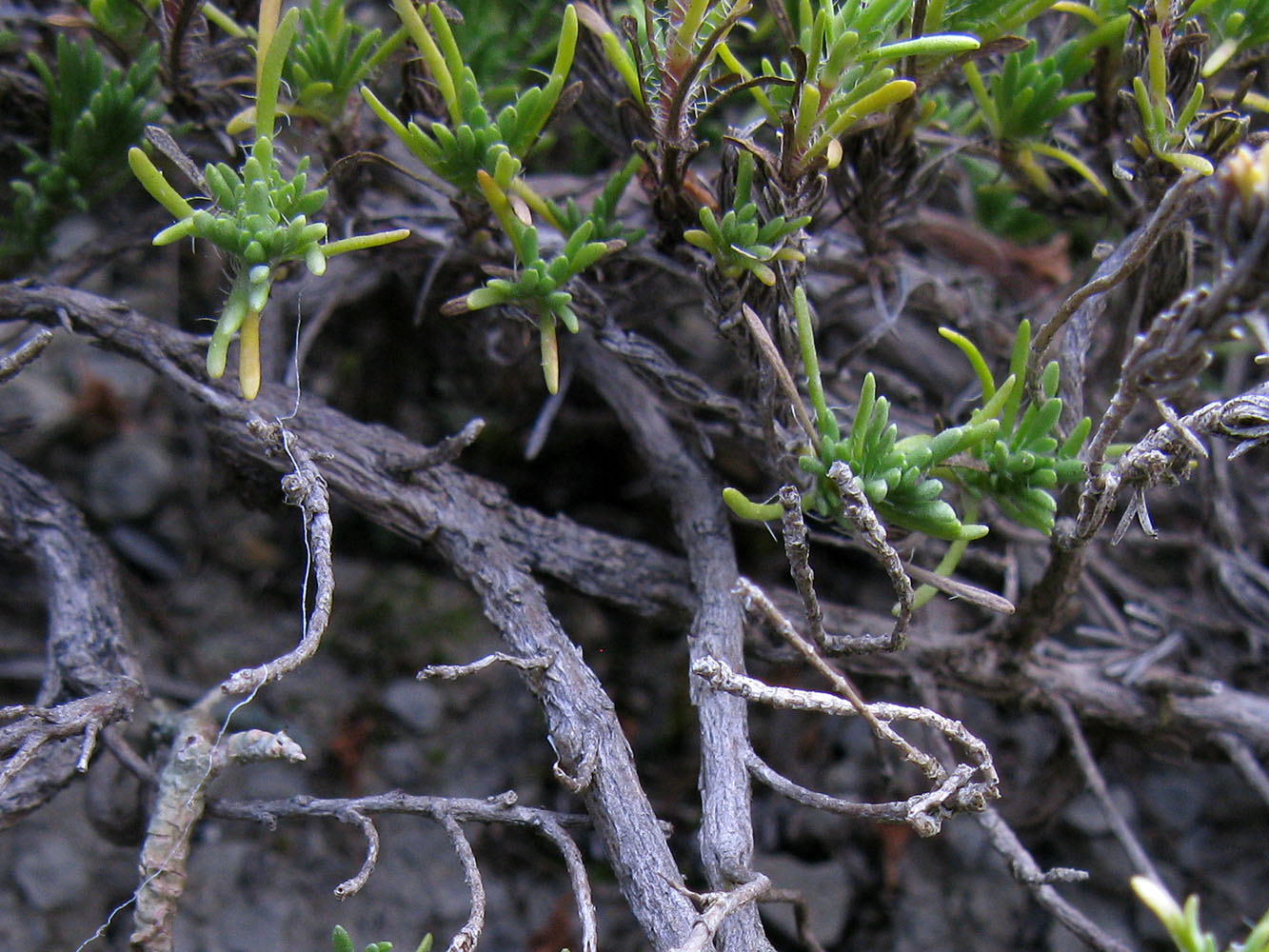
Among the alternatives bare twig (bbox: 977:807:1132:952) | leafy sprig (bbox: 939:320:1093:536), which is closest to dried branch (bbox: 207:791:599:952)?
bare twig (bbox: 977:807:1132:952)

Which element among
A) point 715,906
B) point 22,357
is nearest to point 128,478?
point 22,357

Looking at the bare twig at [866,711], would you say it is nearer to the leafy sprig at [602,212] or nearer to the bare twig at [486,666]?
the bare twig at [486,666]

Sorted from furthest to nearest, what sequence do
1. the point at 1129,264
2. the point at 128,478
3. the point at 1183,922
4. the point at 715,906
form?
the point at 128,478 < the point at 1129,264 < the point at 715,906 < the point at 1183,922

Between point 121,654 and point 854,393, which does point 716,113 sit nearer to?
point 854,393

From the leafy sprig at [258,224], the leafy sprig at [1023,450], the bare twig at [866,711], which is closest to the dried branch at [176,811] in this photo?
the leafy sprig at [258,224]

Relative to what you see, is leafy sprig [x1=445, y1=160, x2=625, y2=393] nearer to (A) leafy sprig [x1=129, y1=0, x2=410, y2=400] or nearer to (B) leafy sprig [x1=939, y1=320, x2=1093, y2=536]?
(A) leafy sprig [x1=129, y1=0, x2=410, y2=400]

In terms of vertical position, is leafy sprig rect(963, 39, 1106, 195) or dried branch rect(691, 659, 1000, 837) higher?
leafy sprig rect(963, 39, 1106, 195)

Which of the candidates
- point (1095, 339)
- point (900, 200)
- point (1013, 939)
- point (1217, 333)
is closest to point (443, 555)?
point (900, 200)

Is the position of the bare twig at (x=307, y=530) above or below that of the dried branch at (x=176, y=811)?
above

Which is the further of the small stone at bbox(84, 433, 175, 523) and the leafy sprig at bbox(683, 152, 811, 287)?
the small stone at bbox(84, 433, 175, 523)

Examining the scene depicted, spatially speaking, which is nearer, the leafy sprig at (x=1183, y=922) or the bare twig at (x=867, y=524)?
the leafy sprig at (x=1183, y=922)

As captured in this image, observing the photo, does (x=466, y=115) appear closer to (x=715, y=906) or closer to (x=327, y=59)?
(x=327, y=59)
